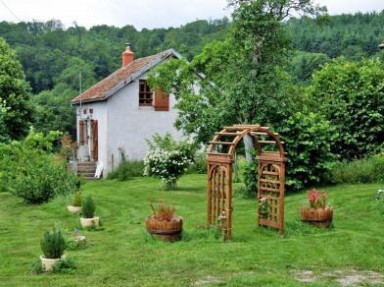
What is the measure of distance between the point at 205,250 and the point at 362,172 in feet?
30.4

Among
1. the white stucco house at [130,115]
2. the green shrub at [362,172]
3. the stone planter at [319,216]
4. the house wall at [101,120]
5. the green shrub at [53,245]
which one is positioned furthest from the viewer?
the house wall at [101,120]

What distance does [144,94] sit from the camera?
27.6m

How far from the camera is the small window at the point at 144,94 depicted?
90.1 ft

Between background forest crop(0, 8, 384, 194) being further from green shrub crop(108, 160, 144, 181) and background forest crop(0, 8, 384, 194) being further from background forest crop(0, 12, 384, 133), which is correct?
background forest crop(0, 12, 384, 133)

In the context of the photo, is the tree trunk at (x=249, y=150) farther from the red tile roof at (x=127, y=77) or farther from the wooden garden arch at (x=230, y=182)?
the red tile roof at (x=127, y=77)

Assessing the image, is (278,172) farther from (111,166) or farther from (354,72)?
(111,166)

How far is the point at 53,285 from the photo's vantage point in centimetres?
804

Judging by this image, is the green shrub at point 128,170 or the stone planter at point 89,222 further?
the green shrub at point 128,170

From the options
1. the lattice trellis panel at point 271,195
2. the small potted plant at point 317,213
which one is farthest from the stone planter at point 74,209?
the small potted plant at point 317,213

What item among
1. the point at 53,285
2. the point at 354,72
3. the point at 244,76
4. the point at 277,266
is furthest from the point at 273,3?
the point at 53,285

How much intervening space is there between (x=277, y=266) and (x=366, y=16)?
6424 centimetres

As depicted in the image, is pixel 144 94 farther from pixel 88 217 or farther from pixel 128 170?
pixel 88 217

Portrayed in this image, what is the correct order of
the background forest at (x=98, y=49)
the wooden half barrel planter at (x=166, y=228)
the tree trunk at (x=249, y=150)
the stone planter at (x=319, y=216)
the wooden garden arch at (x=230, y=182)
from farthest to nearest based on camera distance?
the background forest at (x=98, y=49)
the tree trunk at (x=249, y=150)
the stone planter at (x=319, y=216)
the wooden garden arch at (x=230, y=182)
the wooden half barrel planter at (x=166, y=228)

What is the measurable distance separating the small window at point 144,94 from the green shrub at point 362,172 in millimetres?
11866
